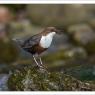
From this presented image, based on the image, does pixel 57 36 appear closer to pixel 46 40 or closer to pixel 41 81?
pixel 46 40

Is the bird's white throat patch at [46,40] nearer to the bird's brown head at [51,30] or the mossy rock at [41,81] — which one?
the bird's brown head at [51,30]

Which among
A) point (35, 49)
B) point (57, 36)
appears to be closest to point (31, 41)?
point (35, 49)

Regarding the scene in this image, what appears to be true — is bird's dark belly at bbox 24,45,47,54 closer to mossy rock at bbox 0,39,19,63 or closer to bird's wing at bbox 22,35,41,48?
bird's wing at bbox 22,35,41,48

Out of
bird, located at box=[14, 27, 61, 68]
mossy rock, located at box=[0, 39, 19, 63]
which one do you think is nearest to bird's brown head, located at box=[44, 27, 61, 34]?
bird, located at box=[14, 27, 61, 68]

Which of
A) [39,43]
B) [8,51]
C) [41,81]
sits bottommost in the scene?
[41,81]

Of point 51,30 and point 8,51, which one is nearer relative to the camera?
point 51,30
